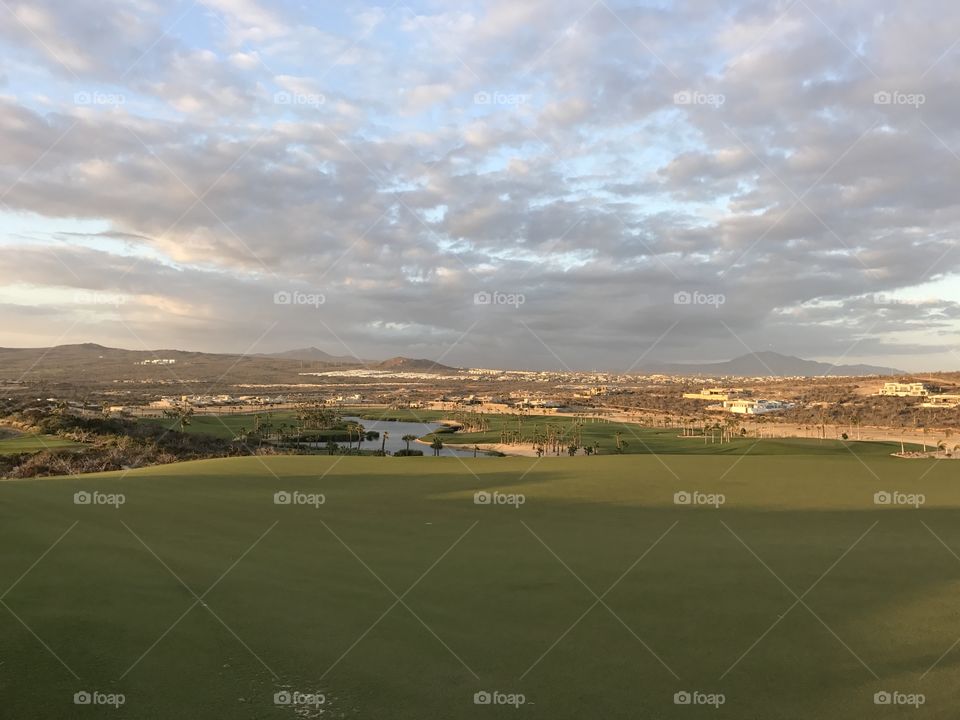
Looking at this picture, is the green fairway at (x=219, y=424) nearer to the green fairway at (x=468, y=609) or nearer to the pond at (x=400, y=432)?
the pond at (x=400, y=432)

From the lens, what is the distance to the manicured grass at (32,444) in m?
36.2

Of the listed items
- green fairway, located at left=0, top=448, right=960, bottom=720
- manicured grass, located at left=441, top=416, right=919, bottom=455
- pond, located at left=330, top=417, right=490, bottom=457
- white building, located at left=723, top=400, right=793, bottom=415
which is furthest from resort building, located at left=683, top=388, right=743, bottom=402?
green fairway, located at left=0, top=448, right=960, bottom=720

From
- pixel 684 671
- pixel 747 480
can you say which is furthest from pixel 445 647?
pixel 747 480

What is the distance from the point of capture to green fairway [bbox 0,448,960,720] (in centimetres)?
603

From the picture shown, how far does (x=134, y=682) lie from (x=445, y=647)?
307 centimetres

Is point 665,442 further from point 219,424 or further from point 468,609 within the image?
point 468,609

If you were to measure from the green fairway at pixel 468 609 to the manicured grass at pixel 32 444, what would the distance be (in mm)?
25346

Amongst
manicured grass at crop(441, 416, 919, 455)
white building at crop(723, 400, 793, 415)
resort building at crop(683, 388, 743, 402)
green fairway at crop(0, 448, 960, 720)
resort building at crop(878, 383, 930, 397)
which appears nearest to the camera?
green fairway at crop(0, 448, 960, 720)

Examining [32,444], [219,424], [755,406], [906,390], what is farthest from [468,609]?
[906,390]

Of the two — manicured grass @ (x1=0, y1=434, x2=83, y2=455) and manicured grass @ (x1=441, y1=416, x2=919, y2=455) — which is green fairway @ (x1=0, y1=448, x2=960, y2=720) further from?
manicured grass @ (x1=441, y1=416, x2=919, y2=455)

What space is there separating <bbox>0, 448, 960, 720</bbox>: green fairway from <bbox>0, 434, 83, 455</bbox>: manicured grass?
2535cm

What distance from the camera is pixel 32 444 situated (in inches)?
1538

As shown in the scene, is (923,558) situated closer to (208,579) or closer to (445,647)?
(445,647)

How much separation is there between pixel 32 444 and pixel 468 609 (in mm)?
41270
